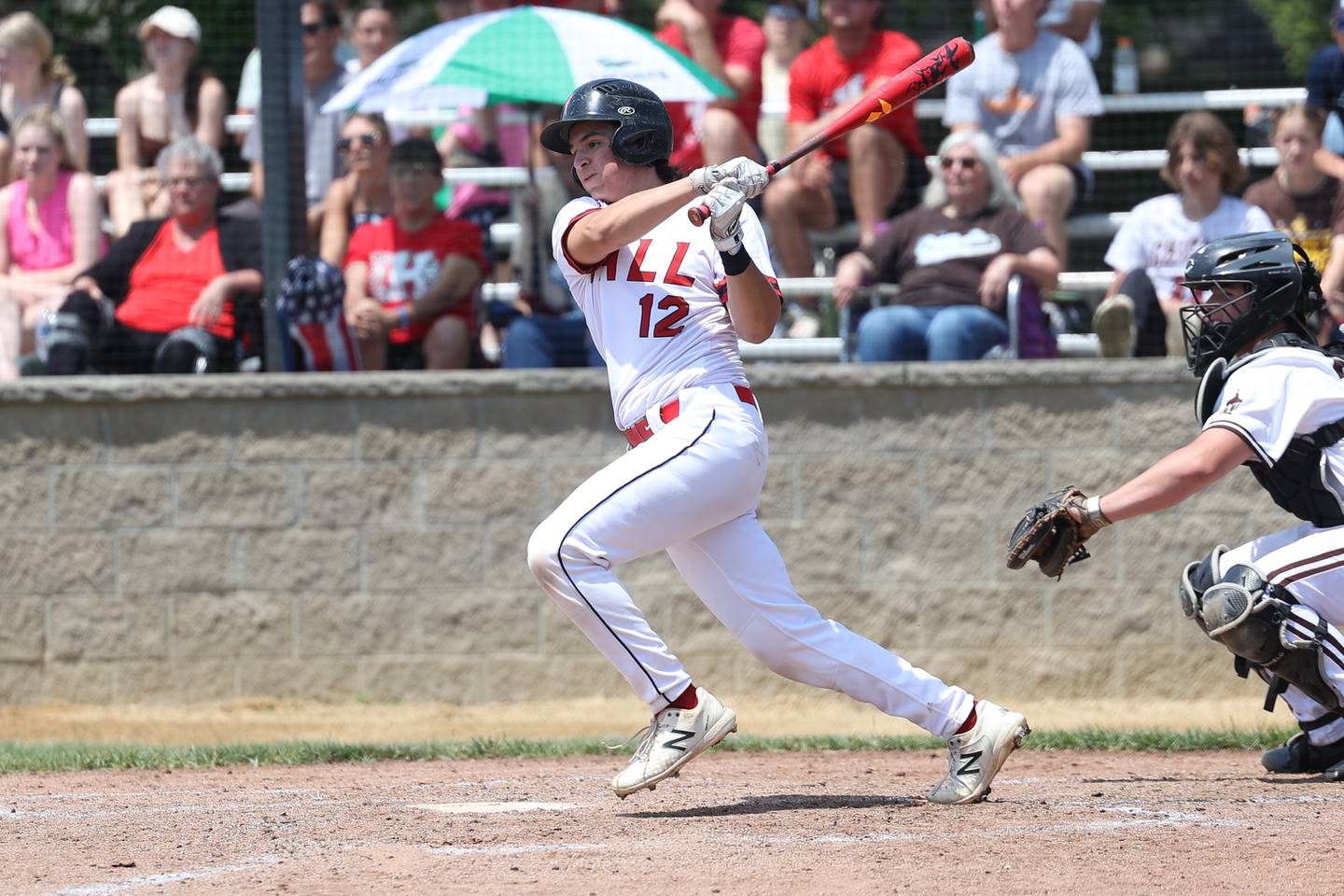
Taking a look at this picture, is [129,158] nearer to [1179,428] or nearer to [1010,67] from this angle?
[1010,67]

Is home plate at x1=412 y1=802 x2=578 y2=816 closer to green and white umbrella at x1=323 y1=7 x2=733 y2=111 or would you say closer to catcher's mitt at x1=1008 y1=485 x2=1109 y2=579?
catcher's mitt at x1=1008 y1=485 x2=1109 y2=579

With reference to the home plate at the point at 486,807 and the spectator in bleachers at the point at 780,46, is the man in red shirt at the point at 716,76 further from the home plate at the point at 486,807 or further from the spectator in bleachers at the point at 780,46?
the home plate at the point at 486,807

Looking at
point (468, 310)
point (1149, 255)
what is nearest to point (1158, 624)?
point (1149, 255)

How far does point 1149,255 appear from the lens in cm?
827

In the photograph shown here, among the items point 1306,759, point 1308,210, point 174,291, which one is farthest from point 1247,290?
point 174,291

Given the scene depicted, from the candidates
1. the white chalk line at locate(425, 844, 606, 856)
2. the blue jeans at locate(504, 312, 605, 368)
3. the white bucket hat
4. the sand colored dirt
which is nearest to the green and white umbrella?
the blue jeans at locate(504, 312, 605, 368)

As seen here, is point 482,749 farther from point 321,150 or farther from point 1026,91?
point 1026,91

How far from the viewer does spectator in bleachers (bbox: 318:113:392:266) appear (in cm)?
877

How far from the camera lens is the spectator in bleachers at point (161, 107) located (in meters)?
9.33

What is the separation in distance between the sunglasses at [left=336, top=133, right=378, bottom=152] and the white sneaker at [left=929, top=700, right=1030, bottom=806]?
5.31m

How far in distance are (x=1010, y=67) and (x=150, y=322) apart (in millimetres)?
4465

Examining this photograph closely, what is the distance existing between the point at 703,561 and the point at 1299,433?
1.68m

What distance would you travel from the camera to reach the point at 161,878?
12.4ft

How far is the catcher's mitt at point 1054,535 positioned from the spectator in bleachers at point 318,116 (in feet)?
16.2
